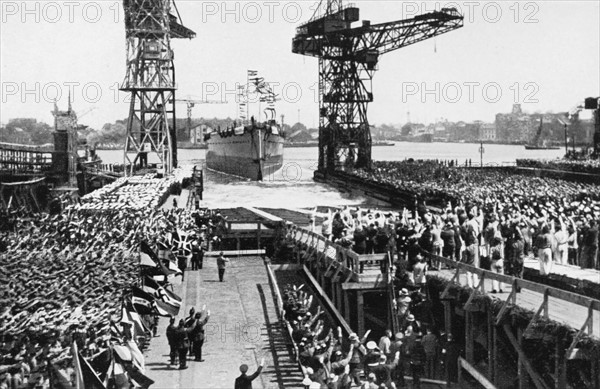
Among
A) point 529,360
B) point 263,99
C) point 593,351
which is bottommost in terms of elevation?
point 529,360

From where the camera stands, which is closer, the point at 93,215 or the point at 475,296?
the point at 475,296

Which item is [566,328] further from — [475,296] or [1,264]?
[1,264]

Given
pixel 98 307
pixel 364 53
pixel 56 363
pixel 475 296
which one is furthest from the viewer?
pixel 364 53

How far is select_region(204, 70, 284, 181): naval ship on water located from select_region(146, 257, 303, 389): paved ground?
46.6 m

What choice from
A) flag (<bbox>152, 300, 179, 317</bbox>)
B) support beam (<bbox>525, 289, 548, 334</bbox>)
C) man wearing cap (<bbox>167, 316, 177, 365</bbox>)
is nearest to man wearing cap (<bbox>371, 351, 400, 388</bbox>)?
support beam (<bbox>525, 289, 548, 334</bbox>)

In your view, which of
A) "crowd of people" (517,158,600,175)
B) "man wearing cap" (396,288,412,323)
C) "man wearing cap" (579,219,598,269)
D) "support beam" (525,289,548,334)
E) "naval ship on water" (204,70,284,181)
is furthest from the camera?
"naval ship on water" (204,70,284,181)

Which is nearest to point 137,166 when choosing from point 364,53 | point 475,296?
point 364,53

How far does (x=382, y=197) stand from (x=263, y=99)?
119 feet

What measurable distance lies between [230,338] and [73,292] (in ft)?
11.9

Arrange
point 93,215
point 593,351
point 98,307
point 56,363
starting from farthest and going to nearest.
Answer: point 93,215
point 98,307
point 593,351
point 56,363

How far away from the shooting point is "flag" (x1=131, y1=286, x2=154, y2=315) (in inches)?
520

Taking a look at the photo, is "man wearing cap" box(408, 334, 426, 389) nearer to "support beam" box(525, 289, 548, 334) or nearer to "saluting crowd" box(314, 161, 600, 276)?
"support beam" box(525, 289, 548, 334)

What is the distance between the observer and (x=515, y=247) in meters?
15.8

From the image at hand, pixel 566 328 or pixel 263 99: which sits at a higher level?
pixel 263 99
